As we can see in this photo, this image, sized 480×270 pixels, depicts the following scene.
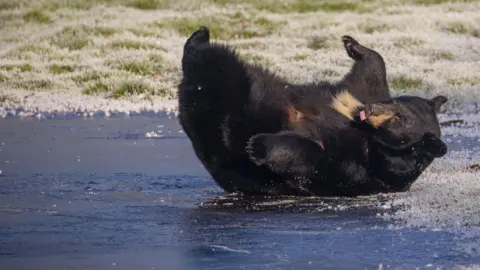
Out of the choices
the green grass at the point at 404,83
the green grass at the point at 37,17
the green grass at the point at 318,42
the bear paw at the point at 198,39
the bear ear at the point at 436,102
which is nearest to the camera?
the bear ear at the point at 436,102

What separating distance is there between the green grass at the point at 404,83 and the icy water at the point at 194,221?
7.67 m

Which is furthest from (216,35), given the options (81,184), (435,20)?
(81,184)

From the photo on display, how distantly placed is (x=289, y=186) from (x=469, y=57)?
16.0 m

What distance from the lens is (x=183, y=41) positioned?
987 inches

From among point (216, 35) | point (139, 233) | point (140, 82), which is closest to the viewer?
point (139, 233)

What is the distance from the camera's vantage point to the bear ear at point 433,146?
6879 millimetres

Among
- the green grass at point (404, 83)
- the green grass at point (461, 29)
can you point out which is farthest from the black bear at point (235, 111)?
the green grass at point (461, 29)

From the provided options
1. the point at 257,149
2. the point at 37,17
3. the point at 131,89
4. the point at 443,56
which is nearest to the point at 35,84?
the point at 131,89

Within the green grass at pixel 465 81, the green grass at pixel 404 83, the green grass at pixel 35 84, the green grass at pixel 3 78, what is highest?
the green grass at pixel 404 83

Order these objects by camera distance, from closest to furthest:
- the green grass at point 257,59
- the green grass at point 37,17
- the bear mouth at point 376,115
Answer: the bear mouth at point 376,115, the green grass at point 257,59, the green grass at point 37,17

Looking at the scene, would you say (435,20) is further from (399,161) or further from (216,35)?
(399,161)

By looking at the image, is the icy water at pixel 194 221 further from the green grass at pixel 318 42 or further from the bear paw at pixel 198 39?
the green grass at pixel 318 42

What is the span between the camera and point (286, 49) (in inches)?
928

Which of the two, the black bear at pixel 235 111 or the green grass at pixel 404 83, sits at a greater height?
the black bear at pixel 235 111
